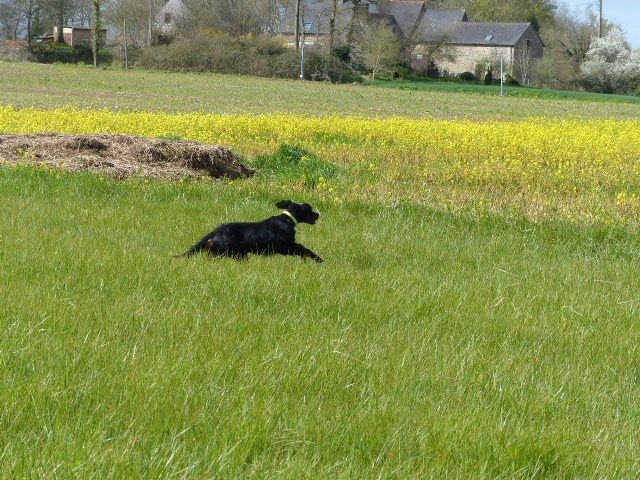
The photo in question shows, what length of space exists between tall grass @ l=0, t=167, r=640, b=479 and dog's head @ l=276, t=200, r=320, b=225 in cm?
38

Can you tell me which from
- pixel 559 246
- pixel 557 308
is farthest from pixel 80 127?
pixel 557 308

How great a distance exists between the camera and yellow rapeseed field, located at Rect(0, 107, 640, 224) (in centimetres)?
1072

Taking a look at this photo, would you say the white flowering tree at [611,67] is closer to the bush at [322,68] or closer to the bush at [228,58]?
the bush at [322,68]

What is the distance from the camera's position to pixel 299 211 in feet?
23.3

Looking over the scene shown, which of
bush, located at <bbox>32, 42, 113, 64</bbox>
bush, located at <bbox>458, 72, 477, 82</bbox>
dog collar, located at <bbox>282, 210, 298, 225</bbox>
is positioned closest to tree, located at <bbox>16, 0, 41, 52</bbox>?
bush, located at <bbox>32, 42, 113, 64</bbox>

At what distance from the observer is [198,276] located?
19.0 ft

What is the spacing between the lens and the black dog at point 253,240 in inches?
257

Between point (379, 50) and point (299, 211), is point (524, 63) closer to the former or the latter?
point (379, 50)

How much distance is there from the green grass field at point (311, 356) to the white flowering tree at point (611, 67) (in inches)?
2885

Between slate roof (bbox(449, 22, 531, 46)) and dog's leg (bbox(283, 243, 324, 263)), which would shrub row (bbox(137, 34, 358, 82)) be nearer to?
slate roof (bbox(449, 22, 531, 46))

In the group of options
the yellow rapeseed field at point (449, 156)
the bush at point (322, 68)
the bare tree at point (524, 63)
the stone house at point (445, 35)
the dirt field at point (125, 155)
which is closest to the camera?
the yellow rapeseed field at point (449, 156)

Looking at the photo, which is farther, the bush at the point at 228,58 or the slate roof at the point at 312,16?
the slate roof at the point at 312,16

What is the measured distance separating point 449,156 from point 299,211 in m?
8.41

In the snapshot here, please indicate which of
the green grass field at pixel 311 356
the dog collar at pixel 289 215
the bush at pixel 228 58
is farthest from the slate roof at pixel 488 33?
the green grass field at pixel 311 356
